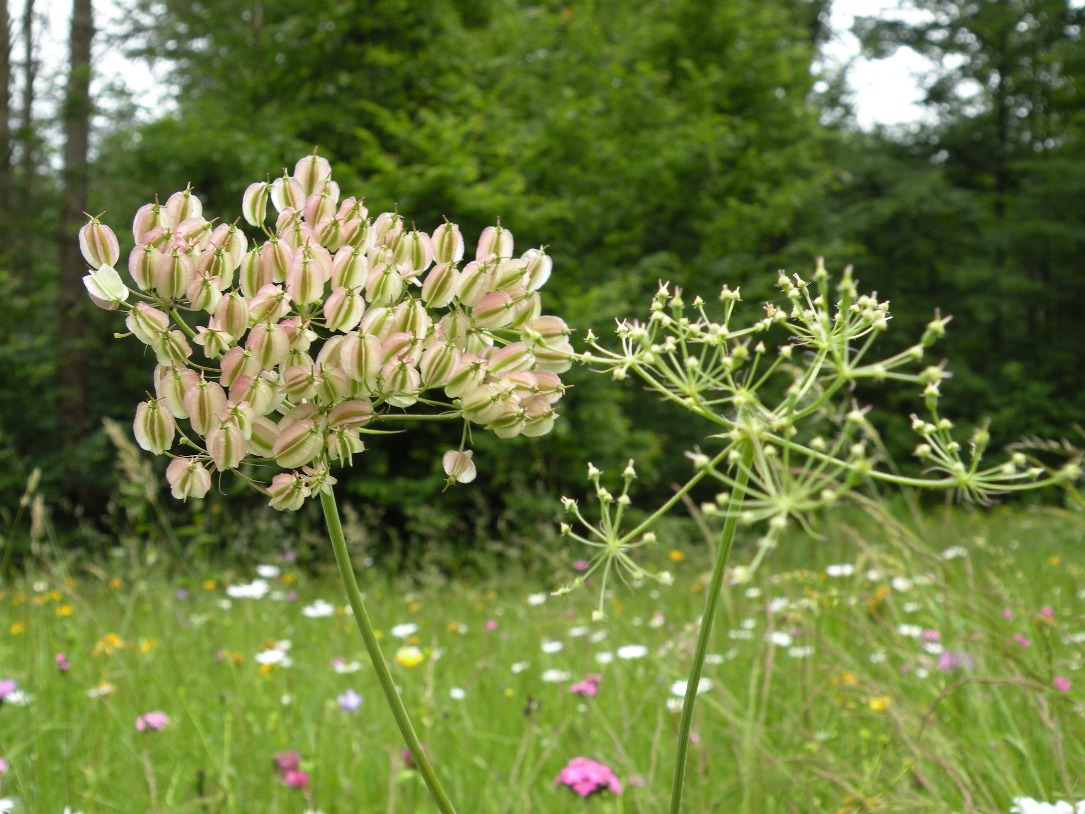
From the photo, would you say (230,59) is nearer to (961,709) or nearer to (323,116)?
(323,116)

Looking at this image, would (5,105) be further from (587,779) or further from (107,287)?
(107,287)

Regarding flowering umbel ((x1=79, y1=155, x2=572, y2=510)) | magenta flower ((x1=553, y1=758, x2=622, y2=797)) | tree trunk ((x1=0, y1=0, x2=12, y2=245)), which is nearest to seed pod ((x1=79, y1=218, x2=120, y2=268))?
flowering umbel ((x1=79, y1=155, x2=572, y2=510))

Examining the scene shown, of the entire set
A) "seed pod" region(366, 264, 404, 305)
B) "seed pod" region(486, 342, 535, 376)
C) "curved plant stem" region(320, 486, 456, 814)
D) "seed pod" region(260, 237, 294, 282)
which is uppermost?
"seed pod" region(260, 237, 294, 282)

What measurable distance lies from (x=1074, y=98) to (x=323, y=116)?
47.2 feet

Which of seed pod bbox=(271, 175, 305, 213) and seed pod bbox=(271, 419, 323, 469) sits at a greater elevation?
seed pod bbox=(271, 175, 305, 213)

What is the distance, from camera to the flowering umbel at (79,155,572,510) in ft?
2.55

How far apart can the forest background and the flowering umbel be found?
16.9ft

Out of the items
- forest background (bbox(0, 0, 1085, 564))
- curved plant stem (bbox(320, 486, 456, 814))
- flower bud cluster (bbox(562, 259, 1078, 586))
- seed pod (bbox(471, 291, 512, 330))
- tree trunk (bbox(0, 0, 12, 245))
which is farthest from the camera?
tree trunk (bbox(0, 0, 12, 245))

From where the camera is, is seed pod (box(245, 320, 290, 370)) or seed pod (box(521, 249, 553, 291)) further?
seed pod (box(521, 249, 553, 291))

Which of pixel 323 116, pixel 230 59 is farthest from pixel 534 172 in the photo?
pixel 230 59

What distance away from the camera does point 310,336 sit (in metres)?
0.82

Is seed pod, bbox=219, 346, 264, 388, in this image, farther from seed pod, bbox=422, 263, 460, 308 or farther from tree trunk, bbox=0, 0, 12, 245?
tree trunk, bbox=0, 0, 12, 245

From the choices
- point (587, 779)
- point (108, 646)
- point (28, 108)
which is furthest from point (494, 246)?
point (28, 108)

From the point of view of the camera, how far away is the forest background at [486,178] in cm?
858
